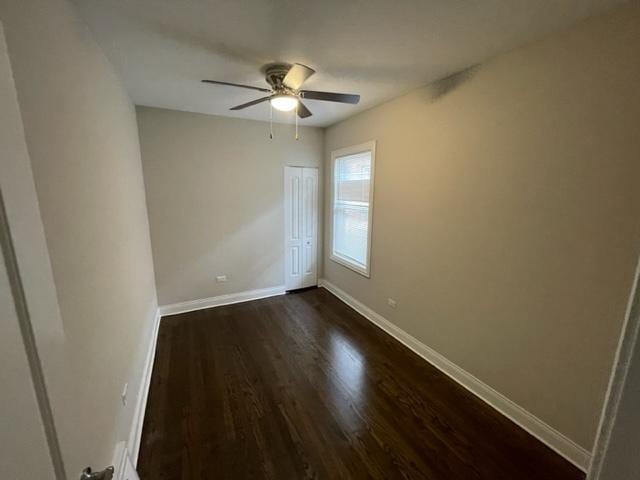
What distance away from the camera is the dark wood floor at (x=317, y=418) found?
165 centimetres

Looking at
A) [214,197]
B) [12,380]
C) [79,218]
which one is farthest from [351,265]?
[12,380]

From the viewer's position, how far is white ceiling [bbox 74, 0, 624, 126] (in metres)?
1.40

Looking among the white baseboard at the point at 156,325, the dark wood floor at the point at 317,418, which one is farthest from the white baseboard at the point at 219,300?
the dark wood floor at the point at 317,418

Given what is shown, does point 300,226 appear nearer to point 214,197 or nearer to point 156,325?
point 214,197

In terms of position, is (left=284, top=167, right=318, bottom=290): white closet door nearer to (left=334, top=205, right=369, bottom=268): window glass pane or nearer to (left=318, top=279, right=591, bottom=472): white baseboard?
(left=334, top=205, right=369, bottom=268): window glass pane

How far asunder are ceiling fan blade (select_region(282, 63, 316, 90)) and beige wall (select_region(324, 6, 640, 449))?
3.98 ft

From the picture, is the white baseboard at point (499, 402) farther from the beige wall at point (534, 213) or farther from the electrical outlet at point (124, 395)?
the electrical outlet at point (124, 395)

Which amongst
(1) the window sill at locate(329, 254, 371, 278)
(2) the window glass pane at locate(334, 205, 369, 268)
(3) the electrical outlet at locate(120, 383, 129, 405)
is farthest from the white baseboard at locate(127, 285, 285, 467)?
(2) the window glass pane at locate(334, 205, 369, 268)

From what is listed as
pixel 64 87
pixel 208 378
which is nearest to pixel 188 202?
pixel 208 378

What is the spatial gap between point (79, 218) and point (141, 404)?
1.56m

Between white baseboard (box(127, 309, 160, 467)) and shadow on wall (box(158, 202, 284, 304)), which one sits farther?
shadow on wall (box(158, 202, 284, 304))

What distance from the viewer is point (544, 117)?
1.68m

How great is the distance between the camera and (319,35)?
1.67m

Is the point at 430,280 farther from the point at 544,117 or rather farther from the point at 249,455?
the point at 249,455
